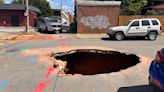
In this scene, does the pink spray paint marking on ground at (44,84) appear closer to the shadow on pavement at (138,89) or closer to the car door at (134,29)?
the shadow on pavement at (138,89)

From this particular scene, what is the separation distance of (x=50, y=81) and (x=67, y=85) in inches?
32.3

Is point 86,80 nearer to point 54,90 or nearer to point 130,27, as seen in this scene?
point 54,90

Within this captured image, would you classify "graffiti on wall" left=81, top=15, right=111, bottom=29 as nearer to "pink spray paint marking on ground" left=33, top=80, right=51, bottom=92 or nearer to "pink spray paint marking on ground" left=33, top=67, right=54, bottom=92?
"pink spray paint marking on ground" left=33, top=67, right=54, bottom=92

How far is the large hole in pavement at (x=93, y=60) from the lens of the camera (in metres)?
16.5

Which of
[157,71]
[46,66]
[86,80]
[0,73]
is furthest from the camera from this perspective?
[46,66]

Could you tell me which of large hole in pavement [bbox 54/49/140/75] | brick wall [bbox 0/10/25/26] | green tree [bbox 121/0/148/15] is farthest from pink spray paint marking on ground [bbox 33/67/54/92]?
brick wall [bbox 0/10/25/26]

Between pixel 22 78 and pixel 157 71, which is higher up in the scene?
pixel 157 71

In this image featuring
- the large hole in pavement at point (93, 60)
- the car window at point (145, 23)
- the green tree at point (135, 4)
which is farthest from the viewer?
the green tree at point (135, 4)

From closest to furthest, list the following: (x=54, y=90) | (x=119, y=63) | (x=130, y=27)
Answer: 1. (x=54, y=90)
2. (x=119, y=63)
3. (x=130, y=27)

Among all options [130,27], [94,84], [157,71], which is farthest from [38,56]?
[130,27]

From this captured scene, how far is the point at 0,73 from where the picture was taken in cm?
1144

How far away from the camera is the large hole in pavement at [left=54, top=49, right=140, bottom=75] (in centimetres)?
1650

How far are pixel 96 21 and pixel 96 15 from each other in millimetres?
668

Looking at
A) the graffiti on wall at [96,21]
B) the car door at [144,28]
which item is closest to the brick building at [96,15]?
the graffiti on wall at [96,21]
